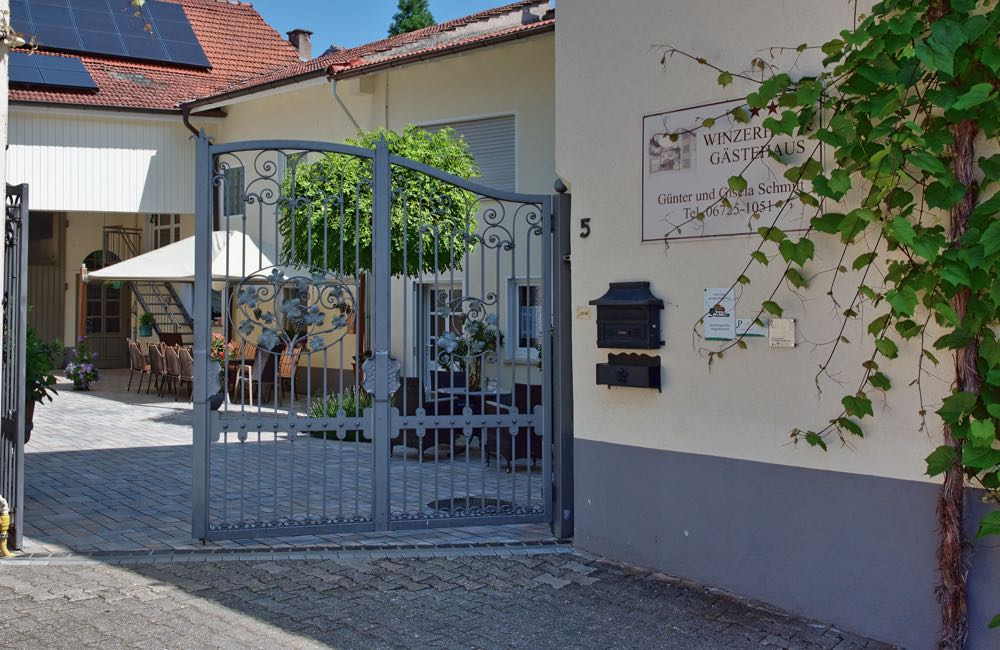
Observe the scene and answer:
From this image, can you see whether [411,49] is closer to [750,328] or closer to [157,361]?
[157,361]

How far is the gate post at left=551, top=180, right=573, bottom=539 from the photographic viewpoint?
6875 mm

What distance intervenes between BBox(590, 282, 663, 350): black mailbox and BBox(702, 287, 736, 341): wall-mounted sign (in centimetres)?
31

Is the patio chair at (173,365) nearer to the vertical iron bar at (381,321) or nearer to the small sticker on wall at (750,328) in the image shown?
the vertical iron bar at (381,321)

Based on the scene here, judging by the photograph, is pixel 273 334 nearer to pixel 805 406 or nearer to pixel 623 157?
pixel 623 157

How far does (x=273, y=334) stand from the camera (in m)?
6.83

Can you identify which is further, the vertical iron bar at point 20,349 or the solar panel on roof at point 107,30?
the solar panel on roof at point 107,30

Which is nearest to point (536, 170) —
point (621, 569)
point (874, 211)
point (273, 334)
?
point (273, 334)

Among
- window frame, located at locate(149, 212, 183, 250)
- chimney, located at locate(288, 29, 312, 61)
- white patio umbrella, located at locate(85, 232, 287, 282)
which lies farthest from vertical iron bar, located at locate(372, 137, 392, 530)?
chimney, located at locate(288, 29, 312, 61)

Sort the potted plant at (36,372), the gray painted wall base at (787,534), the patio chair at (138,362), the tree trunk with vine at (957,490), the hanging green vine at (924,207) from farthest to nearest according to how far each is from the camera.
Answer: the patio chair at (138,362) < the potted plant at (36,372) < the gray painted wall base at (787,534) < the tree trunk with vine at (957,490) < the hanging green vine at (924,207)

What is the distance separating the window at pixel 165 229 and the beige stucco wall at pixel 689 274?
54.7ft

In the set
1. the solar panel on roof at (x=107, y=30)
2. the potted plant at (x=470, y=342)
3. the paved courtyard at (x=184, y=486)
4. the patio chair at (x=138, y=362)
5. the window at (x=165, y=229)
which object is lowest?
the paved courtyard at (x=184, y=486)

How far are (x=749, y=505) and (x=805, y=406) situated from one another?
64 cm

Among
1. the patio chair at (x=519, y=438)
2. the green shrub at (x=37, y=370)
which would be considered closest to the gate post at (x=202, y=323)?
the green shrub at (x=37, y=370)

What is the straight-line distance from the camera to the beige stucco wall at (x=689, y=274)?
5.12 m
